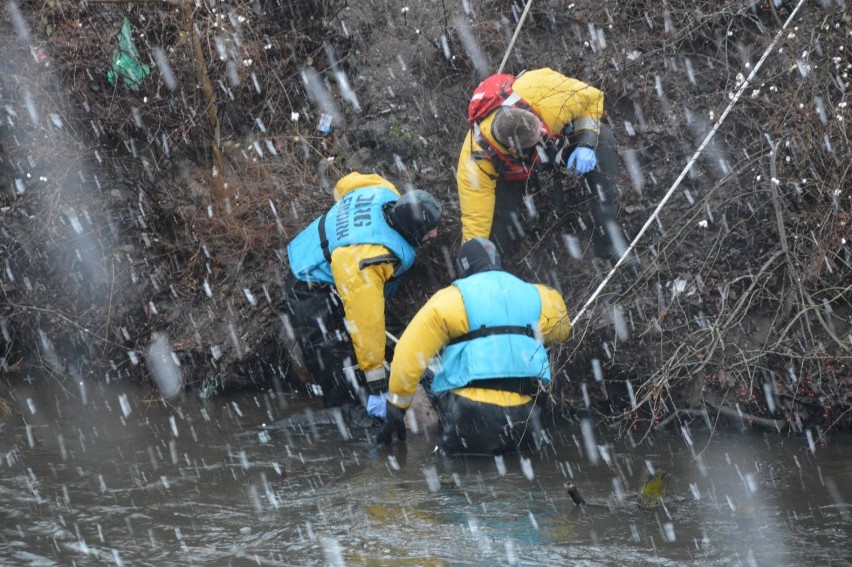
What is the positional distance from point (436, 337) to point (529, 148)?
1.65 meters

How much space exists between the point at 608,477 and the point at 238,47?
558cm

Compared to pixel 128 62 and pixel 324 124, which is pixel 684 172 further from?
pixel 128 62

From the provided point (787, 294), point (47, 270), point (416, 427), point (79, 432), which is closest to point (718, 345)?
point (787, 294)

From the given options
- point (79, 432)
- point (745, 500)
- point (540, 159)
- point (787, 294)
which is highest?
point (540, 159)

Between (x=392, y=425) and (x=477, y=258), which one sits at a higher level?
(x=477, y=258)

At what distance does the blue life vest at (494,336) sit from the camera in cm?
554

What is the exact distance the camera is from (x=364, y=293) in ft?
20.1

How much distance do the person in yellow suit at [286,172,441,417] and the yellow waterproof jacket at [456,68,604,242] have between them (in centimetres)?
29

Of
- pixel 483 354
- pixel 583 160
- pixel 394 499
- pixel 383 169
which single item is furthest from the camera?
pixel 383 169

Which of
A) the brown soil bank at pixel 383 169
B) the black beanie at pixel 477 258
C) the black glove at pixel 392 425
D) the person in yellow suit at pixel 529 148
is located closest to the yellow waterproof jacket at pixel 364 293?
the black glove at pixel 392 425

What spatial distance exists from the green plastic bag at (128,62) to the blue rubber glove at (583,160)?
4.63 m

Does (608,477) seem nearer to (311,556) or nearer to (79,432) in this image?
(311,556)

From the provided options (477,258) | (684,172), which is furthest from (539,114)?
(477,258)

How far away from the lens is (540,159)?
652 cm
